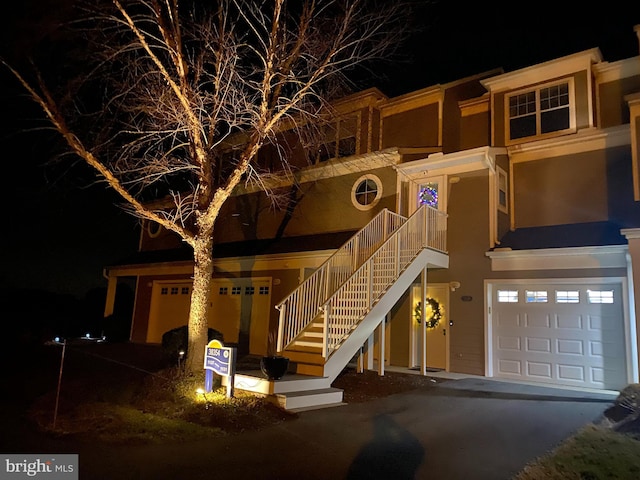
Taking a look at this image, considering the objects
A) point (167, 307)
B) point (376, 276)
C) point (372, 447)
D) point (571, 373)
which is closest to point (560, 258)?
point (571, 373)

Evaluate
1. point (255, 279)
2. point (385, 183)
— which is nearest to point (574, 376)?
point (385, 183)

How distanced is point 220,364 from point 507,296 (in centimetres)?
667

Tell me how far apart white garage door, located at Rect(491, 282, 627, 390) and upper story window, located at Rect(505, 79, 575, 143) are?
13.1ft

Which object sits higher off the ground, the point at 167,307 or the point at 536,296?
the point at 536,296

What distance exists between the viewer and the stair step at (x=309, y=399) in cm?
736

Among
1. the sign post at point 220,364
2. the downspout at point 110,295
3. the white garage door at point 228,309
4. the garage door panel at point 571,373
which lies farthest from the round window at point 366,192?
the downspout at point 110,295

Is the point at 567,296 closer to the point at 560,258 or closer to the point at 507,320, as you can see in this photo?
the point at 560,258

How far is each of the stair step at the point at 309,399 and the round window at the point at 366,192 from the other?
6635mm

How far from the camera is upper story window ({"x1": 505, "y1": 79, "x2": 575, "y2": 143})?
37.4ft

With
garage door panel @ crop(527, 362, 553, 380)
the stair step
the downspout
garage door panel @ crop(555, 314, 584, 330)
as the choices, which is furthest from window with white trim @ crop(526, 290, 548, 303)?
the downspout

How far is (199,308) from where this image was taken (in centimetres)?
873

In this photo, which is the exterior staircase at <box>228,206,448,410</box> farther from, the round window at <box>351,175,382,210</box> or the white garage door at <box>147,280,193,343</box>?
the white garage door at <box>147,280,193,343</box>

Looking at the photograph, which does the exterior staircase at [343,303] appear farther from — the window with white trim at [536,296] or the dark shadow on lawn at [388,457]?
the window with white trim at [536,296]

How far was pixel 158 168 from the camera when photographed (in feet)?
29.7
